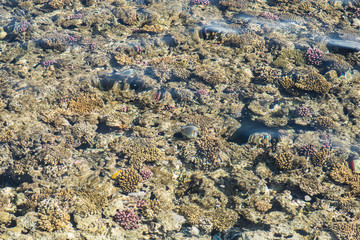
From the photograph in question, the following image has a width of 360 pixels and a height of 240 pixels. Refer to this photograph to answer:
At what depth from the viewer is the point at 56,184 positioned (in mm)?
6949

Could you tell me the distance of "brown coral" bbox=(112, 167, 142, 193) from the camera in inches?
277

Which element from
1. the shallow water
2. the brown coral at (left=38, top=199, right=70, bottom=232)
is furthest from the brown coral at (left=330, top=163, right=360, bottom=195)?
the brown coral at (left=38, top=199, right=70, bottom=232)

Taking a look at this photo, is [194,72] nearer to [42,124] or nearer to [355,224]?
[42,124]

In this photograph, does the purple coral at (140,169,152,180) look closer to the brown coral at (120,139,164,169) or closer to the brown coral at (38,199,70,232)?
the brown coral at (120,139,164,169)

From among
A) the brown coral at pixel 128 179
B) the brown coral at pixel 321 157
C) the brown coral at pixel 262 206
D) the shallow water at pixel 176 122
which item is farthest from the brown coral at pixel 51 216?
the brown coral at pixel 321 157

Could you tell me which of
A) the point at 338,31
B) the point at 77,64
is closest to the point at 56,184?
the point at 77,64

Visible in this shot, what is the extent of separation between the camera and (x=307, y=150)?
7.97m

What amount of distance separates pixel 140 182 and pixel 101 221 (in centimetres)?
126

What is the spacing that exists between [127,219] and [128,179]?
98cm

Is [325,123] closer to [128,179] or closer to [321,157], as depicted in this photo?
[321,157]

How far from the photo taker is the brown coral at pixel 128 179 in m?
7.04

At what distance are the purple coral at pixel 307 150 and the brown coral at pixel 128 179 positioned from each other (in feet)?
13.7

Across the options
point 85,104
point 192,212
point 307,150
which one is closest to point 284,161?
point 307,150

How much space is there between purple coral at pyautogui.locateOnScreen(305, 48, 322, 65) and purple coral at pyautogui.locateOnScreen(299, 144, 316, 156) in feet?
13.2
